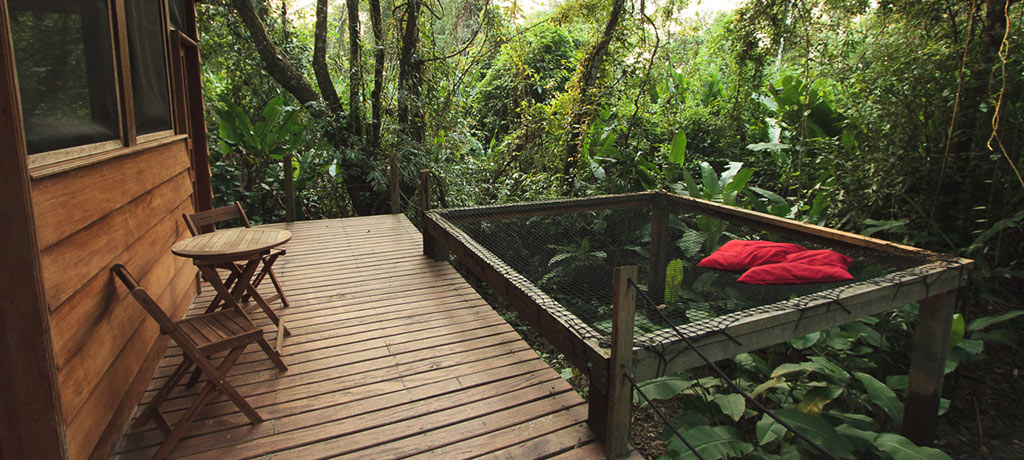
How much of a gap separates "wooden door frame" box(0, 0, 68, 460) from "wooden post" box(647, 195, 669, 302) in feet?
13.0

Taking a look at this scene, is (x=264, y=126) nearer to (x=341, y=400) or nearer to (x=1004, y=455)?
(x=341, y=400)

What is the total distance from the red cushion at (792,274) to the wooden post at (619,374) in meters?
1.41

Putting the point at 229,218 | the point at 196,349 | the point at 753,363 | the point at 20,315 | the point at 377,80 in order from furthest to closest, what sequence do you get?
the point at 377,80, the point at 753,363, the point at 229,218, the point at 196,349, the point at 20,315

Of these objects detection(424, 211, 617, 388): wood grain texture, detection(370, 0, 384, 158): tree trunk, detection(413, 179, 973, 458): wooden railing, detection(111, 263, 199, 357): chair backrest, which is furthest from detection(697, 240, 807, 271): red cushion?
detection(370, 0, 384, 158): tree trunk

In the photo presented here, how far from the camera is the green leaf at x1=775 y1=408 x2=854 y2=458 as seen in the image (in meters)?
2.33

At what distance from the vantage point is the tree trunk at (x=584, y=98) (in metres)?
5.88

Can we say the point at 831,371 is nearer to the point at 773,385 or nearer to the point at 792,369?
the point at 792,369

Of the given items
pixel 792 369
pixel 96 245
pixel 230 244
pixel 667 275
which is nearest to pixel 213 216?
pixel 230 244

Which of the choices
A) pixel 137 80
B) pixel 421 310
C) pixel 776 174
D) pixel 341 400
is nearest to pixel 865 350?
pixel 421 310

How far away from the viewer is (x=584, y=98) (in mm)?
6105

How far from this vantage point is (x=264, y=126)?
19.2 ft

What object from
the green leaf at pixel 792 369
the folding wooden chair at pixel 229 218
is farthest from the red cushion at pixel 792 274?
the folding wooden chair at pixel 229 218

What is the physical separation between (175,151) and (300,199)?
329cm

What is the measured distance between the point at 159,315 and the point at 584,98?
200 inches
